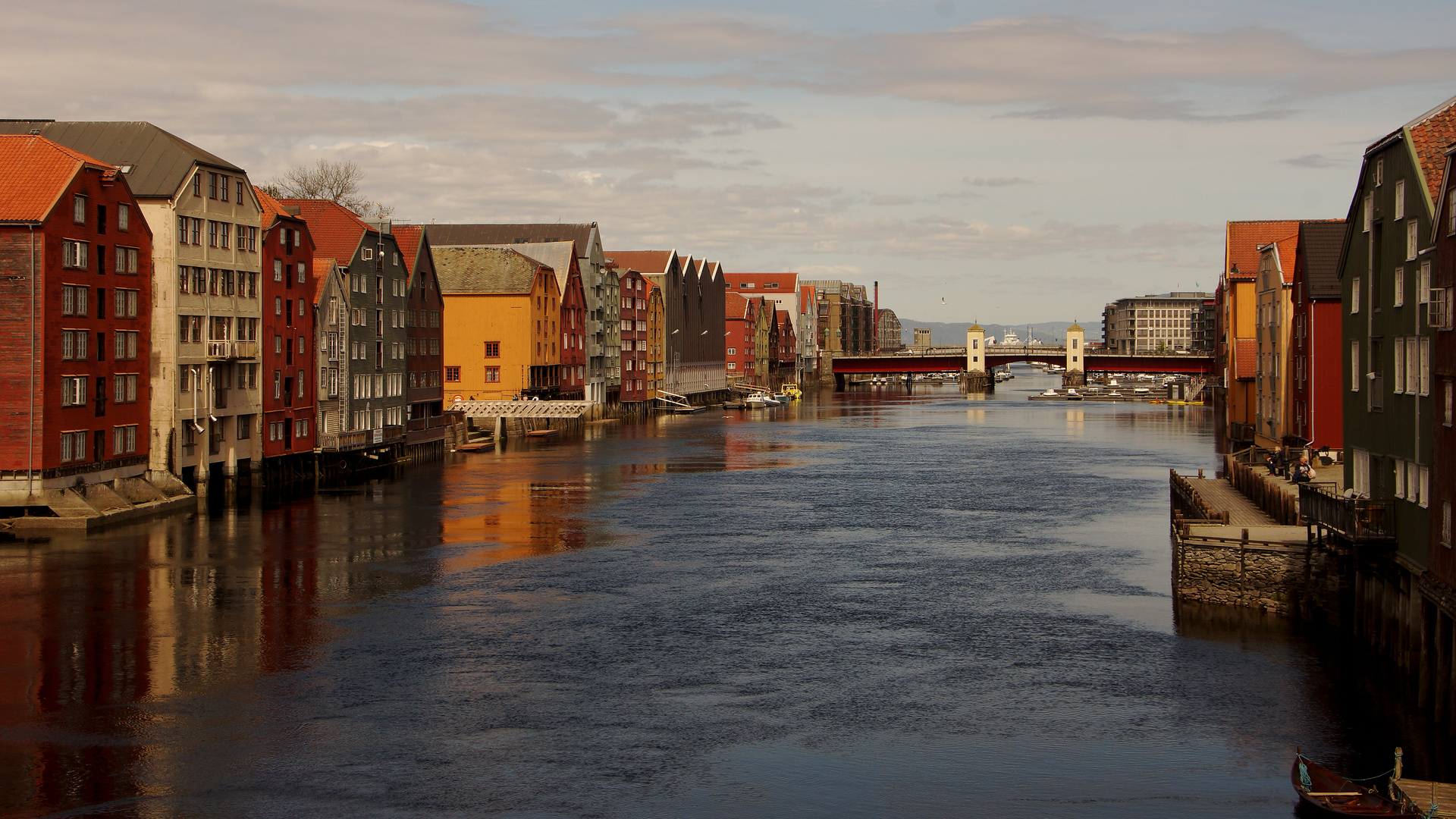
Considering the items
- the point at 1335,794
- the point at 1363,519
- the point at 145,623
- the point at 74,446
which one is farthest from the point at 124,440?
the point at 1335,794

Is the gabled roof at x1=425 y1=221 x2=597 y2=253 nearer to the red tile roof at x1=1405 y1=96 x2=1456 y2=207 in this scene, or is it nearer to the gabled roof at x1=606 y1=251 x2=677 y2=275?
the gabled roof at x1=606 y1=251 x2=677 y2=275

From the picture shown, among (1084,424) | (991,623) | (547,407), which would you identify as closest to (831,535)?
(991,623)

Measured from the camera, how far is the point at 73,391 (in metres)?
58.0

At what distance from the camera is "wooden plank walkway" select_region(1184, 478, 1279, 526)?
153 ft

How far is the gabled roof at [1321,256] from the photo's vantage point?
6162 cm

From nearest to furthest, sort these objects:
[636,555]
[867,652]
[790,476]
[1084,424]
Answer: [867,652], [636,555], [790,476], [1084,424]

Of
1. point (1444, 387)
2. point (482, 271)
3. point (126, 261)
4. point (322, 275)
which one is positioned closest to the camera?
point (1444, 387)

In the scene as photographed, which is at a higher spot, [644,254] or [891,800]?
[644,254]

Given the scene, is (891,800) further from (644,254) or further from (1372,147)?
(644,254)

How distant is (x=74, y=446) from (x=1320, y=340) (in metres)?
56.2

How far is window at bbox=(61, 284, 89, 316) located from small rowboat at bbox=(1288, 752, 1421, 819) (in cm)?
5197

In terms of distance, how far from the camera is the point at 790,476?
287 ft

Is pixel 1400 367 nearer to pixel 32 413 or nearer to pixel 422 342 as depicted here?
pixel 32 413

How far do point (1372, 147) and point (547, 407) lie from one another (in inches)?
3540
